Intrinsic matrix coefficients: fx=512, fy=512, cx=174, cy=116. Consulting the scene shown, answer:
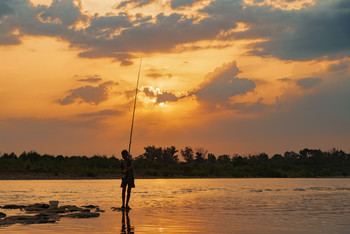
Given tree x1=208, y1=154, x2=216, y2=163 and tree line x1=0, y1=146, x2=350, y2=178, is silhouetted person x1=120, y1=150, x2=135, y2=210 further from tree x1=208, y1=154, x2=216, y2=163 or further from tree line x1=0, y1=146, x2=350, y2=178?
tree x1=208, y1=154, x2=216, y2=163

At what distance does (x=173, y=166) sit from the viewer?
320ft

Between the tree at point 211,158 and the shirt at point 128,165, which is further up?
the tree at point 211,158

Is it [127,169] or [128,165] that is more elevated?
[128,165]

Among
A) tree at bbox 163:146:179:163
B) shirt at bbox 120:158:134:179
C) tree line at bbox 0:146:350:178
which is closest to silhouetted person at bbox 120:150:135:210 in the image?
shirt at bbox 120:158:134:179

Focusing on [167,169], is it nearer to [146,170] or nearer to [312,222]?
[146,170]

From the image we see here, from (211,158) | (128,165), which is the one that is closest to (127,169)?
(128,165)

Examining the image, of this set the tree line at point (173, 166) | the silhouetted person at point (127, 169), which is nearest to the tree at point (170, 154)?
the tree line at point (173, 166)

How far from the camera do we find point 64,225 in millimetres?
12961

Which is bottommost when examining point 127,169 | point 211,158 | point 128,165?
point 127,169

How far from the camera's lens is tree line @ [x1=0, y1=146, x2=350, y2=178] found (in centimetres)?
7281

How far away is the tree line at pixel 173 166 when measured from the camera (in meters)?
72.8

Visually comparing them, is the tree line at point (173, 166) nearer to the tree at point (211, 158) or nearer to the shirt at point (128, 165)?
the tree at point (211, 158)

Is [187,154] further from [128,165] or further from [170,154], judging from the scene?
[128,165]

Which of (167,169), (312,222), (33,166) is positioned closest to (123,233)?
(312,222)
